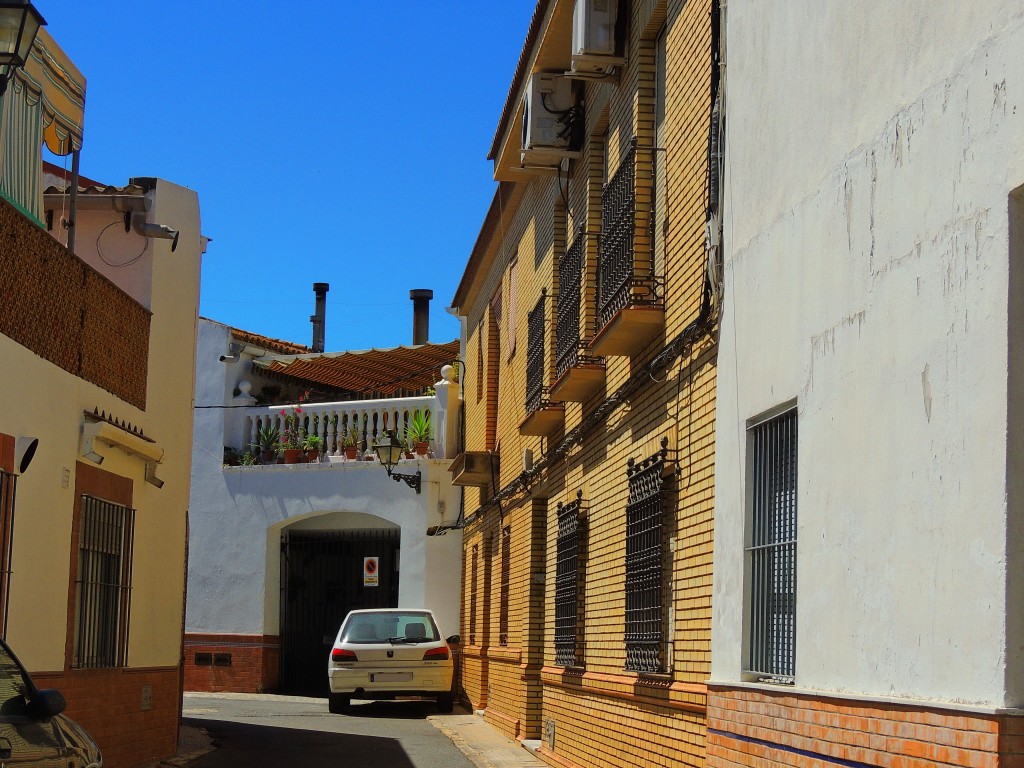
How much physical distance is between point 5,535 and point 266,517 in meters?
15.3

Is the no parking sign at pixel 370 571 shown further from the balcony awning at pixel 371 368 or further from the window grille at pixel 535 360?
the window grille at pixel 535 360

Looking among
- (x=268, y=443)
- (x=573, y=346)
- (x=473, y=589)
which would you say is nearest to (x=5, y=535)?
(x=573, y=346)

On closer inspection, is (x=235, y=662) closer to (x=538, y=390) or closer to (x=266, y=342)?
(x=266, y=342)

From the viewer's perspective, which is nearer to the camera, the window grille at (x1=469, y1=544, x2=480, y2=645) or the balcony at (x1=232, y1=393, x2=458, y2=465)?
the window grille at (x1=469, y1=544, x2=480, y2=645)

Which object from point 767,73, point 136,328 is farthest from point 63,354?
point 767,73

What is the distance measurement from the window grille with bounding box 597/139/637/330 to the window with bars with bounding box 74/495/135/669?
Answer: 15.9 ft

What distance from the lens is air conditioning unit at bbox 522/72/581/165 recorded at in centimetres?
1405

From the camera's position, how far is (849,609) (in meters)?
6.55

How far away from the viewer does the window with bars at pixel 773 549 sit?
7.66 metres

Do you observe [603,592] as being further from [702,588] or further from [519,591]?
[519,591]

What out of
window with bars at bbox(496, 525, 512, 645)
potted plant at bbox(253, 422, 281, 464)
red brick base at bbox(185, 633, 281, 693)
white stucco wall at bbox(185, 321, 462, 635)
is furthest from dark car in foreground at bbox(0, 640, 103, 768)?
potted plant at bbox(253, 422, 281, 464)

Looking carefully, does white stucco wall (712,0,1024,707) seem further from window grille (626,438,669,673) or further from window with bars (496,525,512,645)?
Result: window with bars (496,525,512,645)

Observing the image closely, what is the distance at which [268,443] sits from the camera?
26.5 metres

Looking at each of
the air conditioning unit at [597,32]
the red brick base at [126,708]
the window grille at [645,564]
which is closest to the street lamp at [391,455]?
the red brick base at [126,708]
